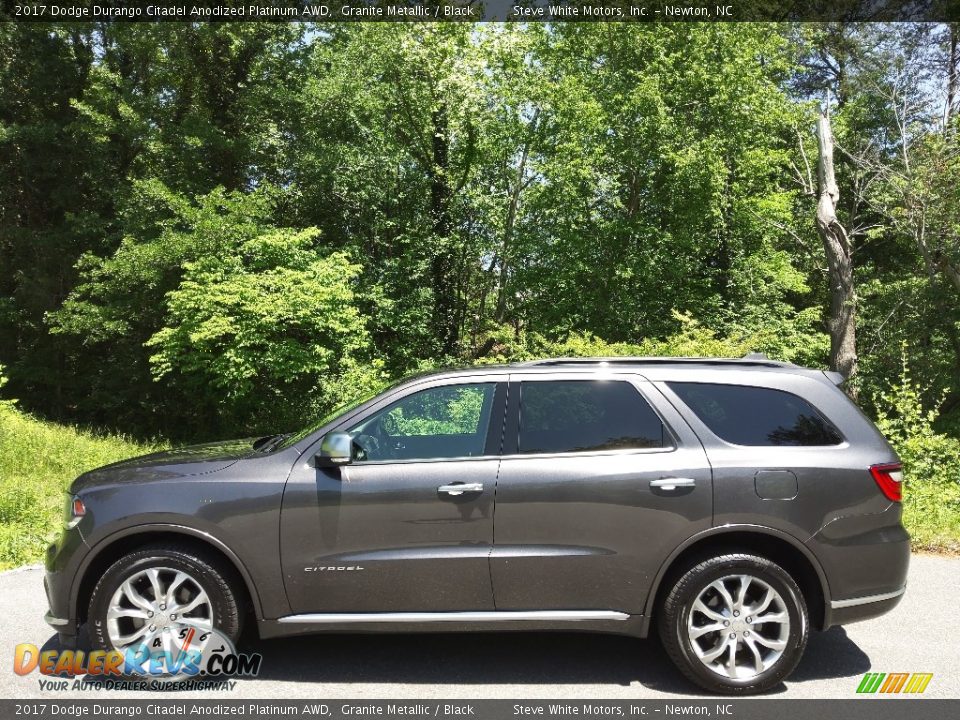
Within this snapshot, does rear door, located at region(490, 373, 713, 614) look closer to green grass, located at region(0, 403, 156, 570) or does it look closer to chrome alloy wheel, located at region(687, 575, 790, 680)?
chrome alloy wheel, located at region(687, 575, 790, 680)

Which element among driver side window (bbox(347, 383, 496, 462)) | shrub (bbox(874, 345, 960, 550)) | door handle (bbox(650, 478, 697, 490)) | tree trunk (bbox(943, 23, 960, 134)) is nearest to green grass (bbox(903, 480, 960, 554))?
shrub (bbox(874, 345, 960, 550))

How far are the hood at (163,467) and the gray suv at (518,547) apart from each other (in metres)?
0.07

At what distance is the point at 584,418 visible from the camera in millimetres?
4668

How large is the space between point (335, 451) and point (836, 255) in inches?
660

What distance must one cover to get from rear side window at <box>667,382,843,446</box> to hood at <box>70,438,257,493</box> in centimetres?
270

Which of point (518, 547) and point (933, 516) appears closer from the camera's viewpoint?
point (518, 547)

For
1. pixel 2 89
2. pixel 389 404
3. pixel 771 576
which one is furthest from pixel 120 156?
pixel 771 576

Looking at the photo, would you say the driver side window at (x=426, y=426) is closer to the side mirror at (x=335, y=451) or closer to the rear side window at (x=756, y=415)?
the side mirror at (x=335, y=451)

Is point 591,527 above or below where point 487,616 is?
above

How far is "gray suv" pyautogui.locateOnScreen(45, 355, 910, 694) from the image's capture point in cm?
436

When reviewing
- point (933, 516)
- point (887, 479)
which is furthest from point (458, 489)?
point (933, 516)

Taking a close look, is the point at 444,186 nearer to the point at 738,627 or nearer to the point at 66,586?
the point at 66,586
